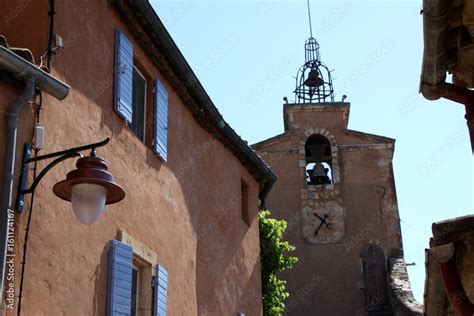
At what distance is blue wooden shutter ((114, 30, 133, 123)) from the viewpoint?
29.0 ft

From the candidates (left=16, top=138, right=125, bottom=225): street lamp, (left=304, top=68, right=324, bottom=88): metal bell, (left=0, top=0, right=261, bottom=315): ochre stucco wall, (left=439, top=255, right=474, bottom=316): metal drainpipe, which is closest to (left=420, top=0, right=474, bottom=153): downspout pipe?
(left=439, top=255, right=474, bottom=316): metal drainpipe

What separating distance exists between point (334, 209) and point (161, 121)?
49.9 ft

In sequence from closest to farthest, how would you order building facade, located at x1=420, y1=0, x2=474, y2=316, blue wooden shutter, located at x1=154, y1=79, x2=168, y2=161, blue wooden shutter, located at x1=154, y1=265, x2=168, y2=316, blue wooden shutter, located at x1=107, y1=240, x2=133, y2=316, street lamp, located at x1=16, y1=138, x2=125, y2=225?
building facade, located at x1=420, y1=0, x2=474, y2=316 < street lamp, located at x1=16, y1=138, x2=125, y2=225 < blue wooden shutter, located at x1=107, y1=240, x2=133, y2=316 < blue wooden shutter, located at x1=154, y1=265, x2=168, y2=316 < blue wooden shutter, located at x1=154, y1=79, x2=168, y2=161

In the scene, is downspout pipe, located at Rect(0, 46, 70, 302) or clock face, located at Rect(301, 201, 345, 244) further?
clock face, located at Rect(301, 201, 345, 244)

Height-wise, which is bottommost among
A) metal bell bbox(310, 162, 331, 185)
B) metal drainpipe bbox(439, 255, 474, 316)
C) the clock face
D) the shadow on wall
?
metal drainpipe bbox(439, 255, 474, 316)

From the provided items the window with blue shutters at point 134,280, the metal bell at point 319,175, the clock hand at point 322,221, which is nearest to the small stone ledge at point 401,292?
the clock hand at point 322,221

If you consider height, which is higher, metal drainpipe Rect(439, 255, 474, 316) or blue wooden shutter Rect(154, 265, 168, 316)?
blue wooden shutter Rect(154, 265, 168, 316)

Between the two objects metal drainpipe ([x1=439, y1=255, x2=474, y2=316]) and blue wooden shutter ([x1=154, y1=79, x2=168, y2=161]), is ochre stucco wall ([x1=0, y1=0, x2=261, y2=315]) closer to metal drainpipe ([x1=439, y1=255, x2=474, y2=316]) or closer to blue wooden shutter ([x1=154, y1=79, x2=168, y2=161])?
blue wooden shutter ([x1=154, y1=79, x2=168, y2=161])

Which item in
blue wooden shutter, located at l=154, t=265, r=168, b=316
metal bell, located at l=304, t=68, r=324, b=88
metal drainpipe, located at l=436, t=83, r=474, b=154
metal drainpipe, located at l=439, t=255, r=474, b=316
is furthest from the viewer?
metal bell, located at l=304, t=68, r=324, b=88

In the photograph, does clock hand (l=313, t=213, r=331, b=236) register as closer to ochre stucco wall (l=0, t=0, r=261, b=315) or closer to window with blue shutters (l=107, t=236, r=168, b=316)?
ochre stucco wall (l=0, t=0, r=261, b=315)

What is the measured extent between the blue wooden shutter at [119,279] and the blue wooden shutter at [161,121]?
1.83 m

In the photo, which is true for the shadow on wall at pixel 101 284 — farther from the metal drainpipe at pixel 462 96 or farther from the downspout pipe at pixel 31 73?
the metal drainpipe at pixel 462 96

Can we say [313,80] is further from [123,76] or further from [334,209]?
[123,76]

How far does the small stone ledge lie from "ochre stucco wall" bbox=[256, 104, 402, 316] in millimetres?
551
